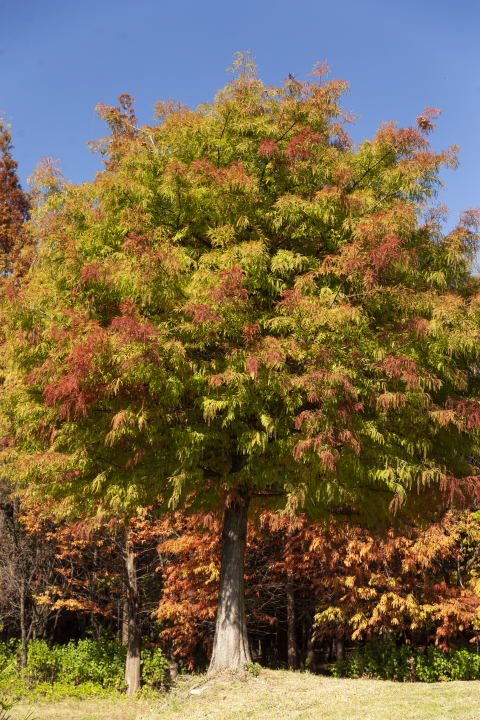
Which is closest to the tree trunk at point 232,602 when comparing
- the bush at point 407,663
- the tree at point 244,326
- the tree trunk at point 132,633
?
the tree at point 244,326

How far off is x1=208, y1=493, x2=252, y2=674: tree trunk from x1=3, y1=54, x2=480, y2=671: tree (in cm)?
3

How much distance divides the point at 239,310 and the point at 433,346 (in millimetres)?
2935

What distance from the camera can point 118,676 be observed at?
1784 centimetres

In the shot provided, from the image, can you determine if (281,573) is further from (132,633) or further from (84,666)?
(84,666)

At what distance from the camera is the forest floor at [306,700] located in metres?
6.59

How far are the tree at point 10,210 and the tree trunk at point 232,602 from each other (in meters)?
16.4

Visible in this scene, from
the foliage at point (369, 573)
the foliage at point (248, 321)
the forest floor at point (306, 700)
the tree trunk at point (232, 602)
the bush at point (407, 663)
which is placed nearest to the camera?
the forest floor at point (306, 700)

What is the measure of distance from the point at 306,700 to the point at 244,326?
5.21 metres

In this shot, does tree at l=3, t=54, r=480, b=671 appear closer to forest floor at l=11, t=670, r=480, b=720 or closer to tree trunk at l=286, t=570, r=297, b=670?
forest floor at l=11, t=670, r=480, b=720

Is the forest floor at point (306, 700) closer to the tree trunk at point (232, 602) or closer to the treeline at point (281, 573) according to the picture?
the tree trunk at point (232, 602)

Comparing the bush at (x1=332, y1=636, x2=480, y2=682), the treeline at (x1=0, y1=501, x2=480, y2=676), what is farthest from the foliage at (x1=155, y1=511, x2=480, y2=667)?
the bush at (x1=332, y1=636, x2=480, y2=682)

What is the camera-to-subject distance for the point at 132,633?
1675 cm

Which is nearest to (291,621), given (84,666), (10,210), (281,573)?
(281,573)

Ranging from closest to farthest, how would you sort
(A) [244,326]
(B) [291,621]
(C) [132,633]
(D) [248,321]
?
1. (A) [244,326]
2. (D) [248,321]
3. (C) [132,633]
4. (B) [291,621]
